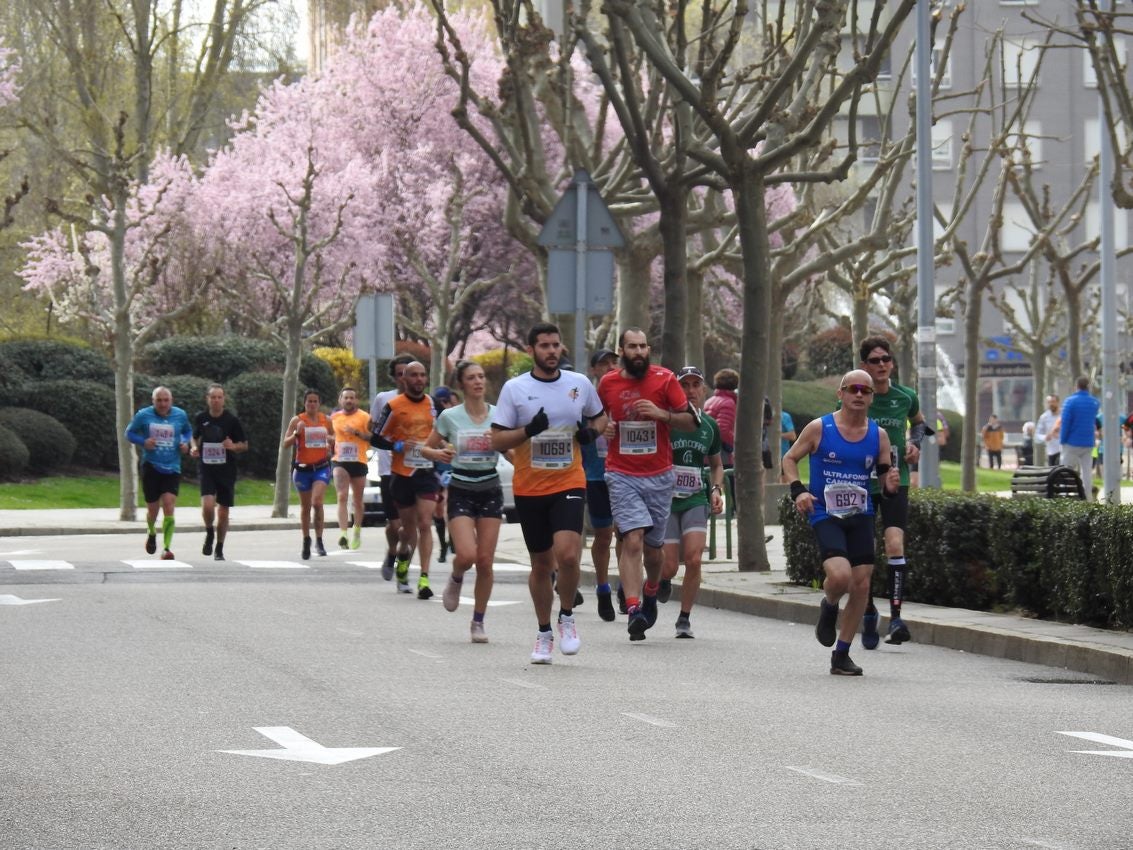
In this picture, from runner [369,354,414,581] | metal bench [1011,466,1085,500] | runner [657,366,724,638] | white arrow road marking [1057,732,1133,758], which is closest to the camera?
white arrow road marking [1057,732,1133,758]

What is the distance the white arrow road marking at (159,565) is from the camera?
2145cm

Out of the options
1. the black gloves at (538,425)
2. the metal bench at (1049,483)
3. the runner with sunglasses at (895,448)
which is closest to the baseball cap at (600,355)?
the runner with sunglasses at (895,448)

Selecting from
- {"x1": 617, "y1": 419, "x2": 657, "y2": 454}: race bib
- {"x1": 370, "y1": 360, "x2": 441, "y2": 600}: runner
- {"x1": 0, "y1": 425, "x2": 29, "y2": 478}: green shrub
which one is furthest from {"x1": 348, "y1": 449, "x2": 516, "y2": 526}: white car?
{"x1": 617, "y1": 419, "x2": 657, "y2": 454}: race bib

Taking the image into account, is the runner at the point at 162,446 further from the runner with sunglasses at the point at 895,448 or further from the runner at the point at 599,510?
the runner with sunglasses at the point at 895,448

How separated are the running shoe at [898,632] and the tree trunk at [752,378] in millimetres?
5477

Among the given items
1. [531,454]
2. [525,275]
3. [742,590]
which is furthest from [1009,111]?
[531,454]

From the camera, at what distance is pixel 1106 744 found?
30.2 ft

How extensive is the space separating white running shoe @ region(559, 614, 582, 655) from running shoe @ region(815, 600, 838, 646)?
1386 mm

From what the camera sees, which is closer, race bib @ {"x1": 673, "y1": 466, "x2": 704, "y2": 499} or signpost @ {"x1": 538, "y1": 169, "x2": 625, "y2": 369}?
race bib @ {"x1": 673, "y1": 466, "x2": 704, "y2": 499}

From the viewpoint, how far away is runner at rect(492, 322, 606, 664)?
12.5 metres

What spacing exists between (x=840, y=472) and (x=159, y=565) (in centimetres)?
1115

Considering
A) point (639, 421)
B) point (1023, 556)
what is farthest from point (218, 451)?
point (1023, 556)

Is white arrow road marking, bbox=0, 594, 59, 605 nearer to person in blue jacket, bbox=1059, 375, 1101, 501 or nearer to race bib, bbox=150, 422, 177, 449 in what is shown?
race bib, bbox=150, 422, 177, 449

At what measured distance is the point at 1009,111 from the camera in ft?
229
